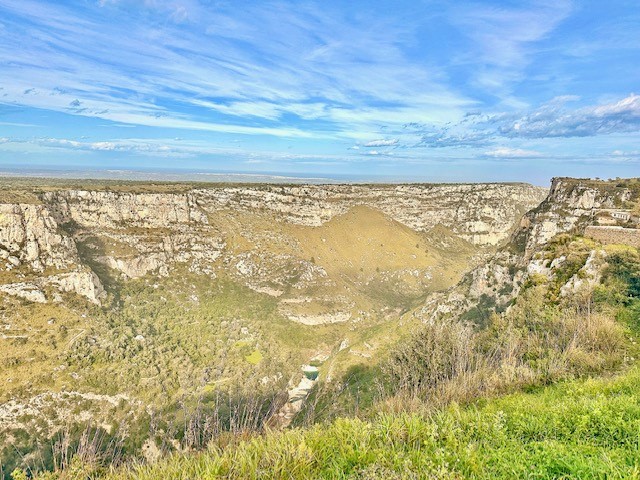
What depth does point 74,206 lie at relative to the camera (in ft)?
228

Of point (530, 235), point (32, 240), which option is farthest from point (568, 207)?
point (32, 240)

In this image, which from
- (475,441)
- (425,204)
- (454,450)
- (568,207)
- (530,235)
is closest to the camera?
(454,450)

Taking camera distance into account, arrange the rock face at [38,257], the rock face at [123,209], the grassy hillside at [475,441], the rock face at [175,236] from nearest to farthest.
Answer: the grassy hillside at [475,441], the rock face at [38,257], the rock face at [175,236], the rock face at [123,209]

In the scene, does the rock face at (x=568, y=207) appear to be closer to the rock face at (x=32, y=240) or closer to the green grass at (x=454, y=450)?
the green grass at (x=454, y=450)

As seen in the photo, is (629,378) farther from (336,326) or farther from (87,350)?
(336,326)

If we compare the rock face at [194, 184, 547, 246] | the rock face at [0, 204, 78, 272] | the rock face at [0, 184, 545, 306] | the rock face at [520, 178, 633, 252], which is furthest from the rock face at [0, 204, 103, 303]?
the rock face at [520, 178, 633, 252]

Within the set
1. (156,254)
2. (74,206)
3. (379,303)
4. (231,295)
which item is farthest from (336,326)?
(74,206)

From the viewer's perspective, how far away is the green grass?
4.78 metres

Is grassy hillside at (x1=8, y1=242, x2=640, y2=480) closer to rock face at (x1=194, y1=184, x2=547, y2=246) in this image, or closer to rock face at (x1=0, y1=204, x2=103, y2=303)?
rock face at (x1=0, y1=204, x2=103, y2=303)

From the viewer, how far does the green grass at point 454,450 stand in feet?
15.7

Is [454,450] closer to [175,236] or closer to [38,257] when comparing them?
[38,257]

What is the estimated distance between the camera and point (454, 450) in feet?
17.6

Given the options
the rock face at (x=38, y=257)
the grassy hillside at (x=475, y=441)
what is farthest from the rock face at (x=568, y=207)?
the rock face at (x=38, y=257)

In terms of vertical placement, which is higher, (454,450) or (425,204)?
(425,204)
